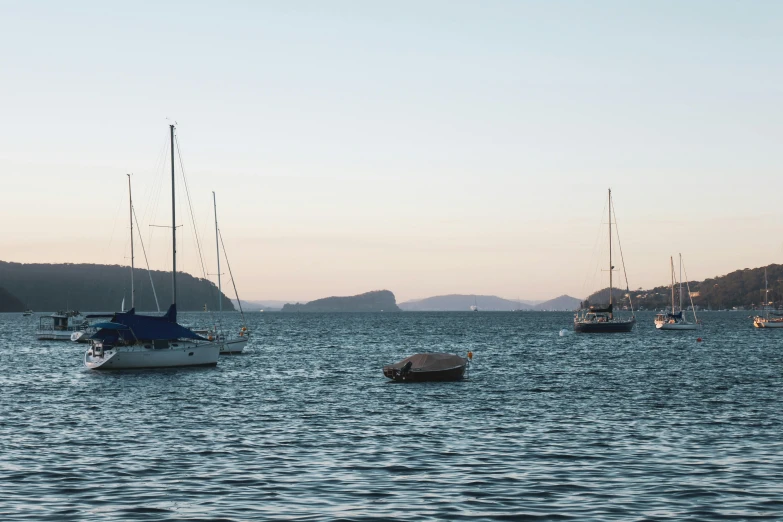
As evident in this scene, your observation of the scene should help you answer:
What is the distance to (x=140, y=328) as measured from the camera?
Result: 70.5 m

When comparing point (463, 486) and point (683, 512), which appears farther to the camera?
point (463, 486)

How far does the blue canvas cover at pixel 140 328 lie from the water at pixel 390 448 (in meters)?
5.44

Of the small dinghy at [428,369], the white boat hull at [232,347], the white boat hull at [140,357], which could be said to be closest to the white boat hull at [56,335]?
the white boat hull at [232,347]

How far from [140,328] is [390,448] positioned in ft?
137

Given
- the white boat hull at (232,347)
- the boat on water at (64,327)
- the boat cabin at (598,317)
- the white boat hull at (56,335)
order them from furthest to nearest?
the boat cabin at (598,317) → the white boat hull at (56,335) → the boat on water at (64,327) → the white boat hull at (232,347)

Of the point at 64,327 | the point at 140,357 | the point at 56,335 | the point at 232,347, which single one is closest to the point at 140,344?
the point at 140,357

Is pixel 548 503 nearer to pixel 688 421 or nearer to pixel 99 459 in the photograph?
pixel 99 459

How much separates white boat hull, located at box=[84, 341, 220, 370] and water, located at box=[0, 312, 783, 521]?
4.87 m

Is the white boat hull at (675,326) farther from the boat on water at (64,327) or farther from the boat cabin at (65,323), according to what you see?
the boat cabin at (65,323)

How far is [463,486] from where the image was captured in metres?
26.4

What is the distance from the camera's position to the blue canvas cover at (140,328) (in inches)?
2756

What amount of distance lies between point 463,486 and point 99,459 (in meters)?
12.7

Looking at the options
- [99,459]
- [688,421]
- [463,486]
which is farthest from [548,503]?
[688,421]

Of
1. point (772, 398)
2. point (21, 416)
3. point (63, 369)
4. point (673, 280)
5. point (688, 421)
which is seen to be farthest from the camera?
point (673, 280)
